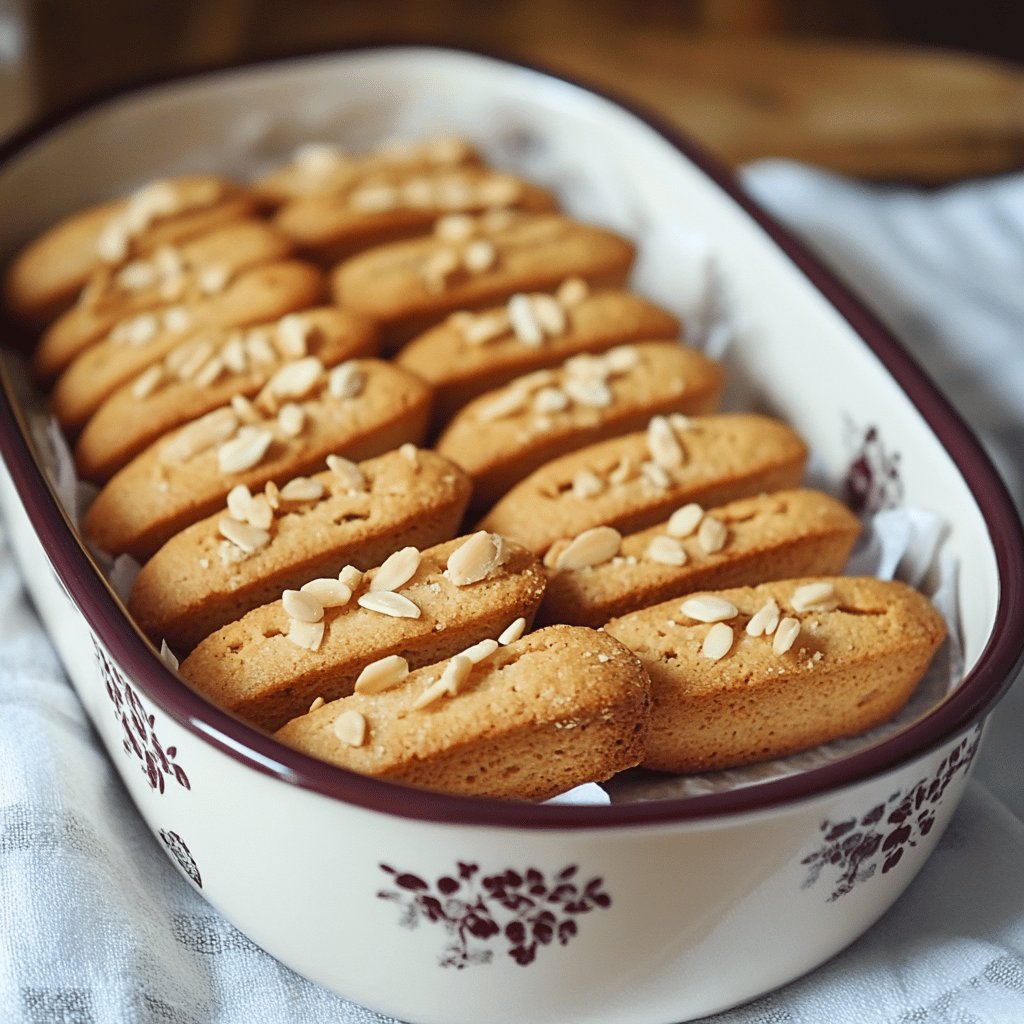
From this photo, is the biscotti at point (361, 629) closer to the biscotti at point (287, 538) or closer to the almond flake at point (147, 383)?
the biscotti at point (287, 538)

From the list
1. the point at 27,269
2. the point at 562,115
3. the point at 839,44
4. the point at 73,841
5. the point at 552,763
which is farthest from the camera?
the point at 839,44

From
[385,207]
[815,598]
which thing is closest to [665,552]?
[815,598]

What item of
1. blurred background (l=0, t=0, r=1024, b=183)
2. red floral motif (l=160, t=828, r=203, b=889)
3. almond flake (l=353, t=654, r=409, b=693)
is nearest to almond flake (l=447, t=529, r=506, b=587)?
almond flake (l=353, t=654, r=409, b=693)

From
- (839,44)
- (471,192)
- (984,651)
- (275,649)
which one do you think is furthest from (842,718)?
(839,44)

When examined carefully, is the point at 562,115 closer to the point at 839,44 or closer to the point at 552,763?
the point at 839,44

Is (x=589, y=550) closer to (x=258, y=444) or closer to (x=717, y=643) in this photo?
(x=717, y=643)

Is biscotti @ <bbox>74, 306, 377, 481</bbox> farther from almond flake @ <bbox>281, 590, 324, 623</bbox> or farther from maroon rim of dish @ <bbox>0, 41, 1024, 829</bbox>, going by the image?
almond flake @ <bbox>281, 590, 324, 623</bbox>
